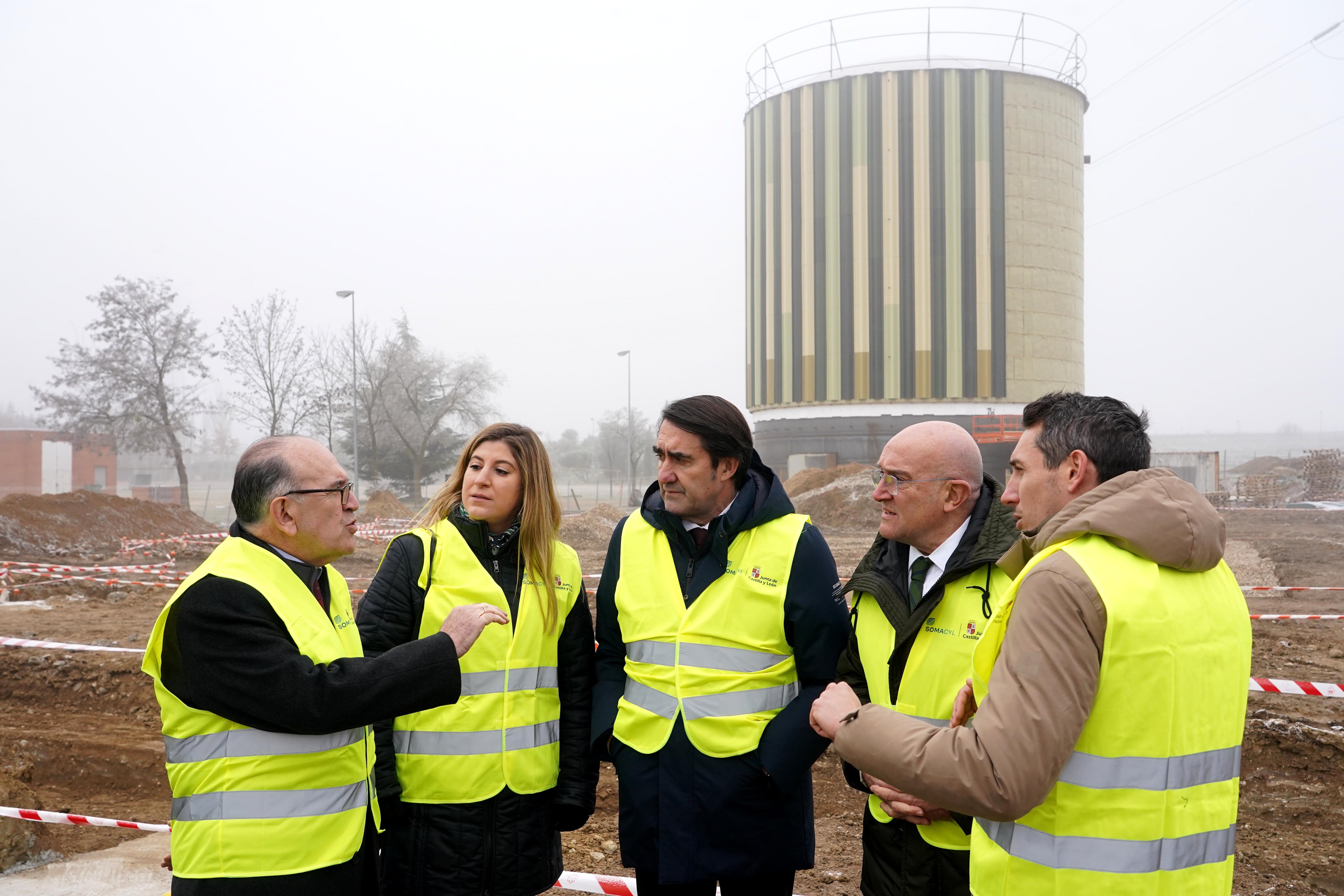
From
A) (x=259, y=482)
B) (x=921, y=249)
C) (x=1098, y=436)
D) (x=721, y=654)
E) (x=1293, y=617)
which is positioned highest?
(x=921, y=249)

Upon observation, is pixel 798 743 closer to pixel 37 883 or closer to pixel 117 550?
pixel 37 883

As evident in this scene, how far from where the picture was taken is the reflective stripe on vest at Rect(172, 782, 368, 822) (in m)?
2.45

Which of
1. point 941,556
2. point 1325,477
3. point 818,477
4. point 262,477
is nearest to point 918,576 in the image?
point 941,556

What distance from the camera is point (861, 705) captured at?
109 inches

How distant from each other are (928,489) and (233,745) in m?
2.24

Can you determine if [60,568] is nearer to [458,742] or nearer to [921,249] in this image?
[458,742]

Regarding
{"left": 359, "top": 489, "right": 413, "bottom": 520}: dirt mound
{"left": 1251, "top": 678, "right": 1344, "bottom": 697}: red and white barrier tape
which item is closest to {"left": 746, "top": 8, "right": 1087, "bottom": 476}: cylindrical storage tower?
{"left": 359, "top": 489, "right": 413, "bottom": 520}: dirt mound

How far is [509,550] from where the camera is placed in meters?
3.39

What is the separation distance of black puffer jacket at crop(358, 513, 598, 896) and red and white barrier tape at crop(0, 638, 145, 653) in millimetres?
7303

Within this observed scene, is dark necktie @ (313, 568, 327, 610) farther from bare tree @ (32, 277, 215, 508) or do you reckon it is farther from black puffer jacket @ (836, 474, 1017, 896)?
bare tree @ (32, 277, 215, 508)

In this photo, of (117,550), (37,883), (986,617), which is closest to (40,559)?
(117,550)

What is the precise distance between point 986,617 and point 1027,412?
656 mm

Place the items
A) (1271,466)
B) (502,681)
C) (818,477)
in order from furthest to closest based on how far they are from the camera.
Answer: (1271,466) < (818,477) < (502,681)

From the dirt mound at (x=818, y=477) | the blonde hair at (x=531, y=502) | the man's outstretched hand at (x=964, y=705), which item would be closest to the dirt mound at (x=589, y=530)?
the dirt mound at (x=818, y=477)
